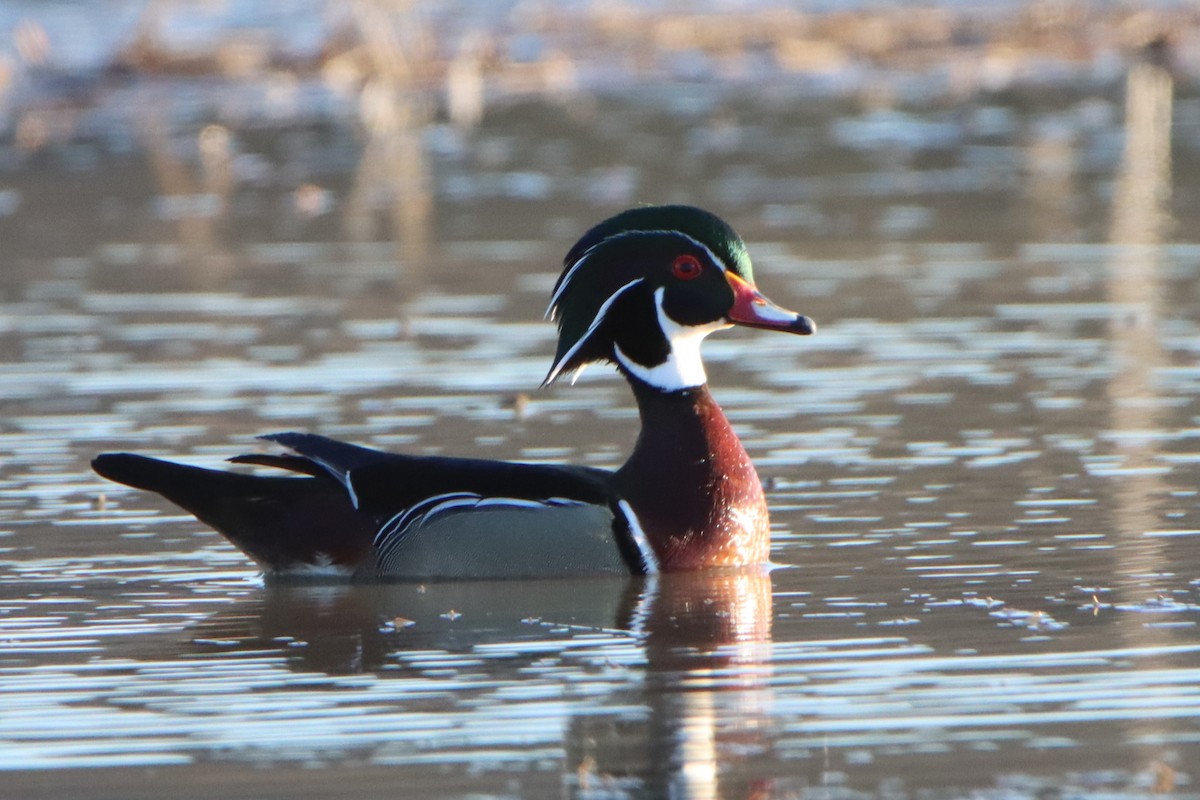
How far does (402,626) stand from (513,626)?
39 centimetres

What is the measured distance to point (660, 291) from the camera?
29.5 feet

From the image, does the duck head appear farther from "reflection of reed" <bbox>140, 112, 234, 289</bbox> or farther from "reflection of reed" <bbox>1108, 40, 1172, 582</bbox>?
"reflection of reed" <bbox>140, 112, 234, 289</bbox>

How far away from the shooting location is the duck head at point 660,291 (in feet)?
29.4

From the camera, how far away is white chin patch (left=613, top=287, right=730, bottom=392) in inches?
355

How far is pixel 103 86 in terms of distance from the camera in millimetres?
28766

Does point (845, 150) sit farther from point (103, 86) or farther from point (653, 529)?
point (653, 529)

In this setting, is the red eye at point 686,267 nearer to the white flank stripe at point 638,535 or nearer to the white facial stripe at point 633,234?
the white facial stripe at point 633,234

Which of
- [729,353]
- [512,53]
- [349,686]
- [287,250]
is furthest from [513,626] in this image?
[512,53]

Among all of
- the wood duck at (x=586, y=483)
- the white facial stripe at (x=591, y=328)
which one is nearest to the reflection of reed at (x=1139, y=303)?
the wood duck at (x=586, y=483)

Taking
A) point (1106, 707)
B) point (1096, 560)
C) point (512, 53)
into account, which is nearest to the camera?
point (1106, 707)

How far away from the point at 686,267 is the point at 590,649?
73.1 inches

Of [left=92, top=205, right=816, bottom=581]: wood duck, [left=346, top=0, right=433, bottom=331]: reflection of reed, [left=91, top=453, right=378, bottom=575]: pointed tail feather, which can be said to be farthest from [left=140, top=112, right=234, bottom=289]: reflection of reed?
[left=92, top=205, right=816, bottom=581]: wood duck

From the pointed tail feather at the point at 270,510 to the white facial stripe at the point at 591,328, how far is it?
86 centimetres

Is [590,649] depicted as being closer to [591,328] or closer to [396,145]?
[591,328]
